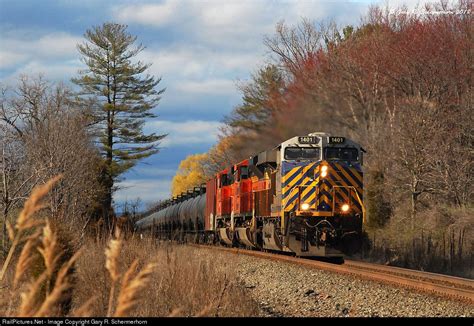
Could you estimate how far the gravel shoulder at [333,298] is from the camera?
369 inches

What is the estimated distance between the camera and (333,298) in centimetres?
1098

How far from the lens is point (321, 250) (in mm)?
17297

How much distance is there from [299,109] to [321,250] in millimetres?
13065

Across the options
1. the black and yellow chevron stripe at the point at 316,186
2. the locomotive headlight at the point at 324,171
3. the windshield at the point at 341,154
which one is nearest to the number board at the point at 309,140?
the windshield at the point at 341,154

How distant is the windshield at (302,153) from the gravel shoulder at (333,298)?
148 inches

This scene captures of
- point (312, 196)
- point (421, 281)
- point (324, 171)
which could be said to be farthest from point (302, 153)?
point (421, 281)

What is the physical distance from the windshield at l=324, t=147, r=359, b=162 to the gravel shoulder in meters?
3.97

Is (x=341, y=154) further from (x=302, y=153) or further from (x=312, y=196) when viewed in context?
(x=312, y=196)

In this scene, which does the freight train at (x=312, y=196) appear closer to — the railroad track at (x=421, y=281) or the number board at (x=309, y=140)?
the number board at (x=309, y=140)

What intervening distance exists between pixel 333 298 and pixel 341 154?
295 inches

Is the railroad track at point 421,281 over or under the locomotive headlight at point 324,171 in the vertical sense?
under

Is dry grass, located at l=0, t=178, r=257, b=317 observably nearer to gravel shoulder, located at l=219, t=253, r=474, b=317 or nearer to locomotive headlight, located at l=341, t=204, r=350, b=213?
gravel shoulder, located at l=219, t=253, r=474, b=317
